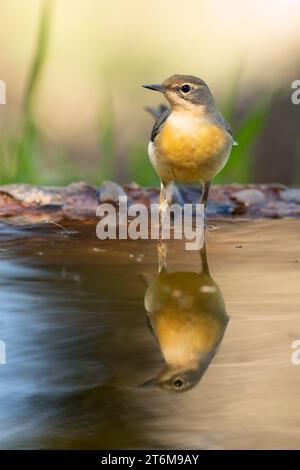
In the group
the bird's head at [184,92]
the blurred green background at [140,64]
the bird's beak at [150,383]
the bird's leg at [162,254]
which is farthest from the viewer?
the blurred green background at [140,64]

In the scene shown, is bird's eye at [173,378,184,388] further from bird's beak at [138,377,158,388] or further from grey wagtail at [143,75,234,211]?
grey wagtail at [143,75,234,211]

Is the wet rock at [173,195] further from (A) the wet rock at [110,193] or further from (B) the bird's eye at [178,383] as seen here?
(B) the bird's eye at [178,383]

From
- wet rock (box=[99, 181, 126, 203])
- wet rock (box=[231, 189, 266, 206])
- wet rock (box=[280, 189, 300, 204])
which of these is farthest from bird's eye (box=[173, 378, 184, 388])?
wet rock (box=[280, 189, 300, 204])

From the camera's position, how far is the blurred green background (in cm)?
707

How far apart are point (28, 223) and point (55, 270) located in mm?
1068

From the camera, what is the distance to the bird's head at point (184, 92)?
5273 millimetres

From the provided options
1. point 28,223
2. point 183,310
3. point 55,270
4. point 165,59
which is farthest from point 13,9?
point 183,310

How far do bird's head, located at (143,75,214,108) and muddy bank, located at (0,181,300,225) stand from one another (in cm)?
54

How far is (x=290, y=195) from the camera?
569cm

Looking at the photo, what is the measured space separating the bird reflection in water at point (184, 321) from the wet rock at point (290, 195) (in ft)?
5.59

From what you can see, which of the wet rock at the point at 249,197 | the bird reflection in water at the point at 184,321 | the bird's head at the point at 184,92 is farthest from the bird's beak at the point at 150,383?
the wet rock at the point at 249,197

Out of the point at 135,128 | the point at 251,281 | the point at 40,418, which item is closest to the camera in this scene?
the point at 40,418
